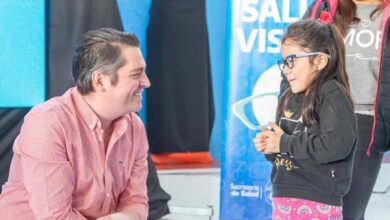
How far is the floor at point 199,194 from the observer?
3646 millimetres

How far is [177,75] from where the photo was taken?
5316 millimetres

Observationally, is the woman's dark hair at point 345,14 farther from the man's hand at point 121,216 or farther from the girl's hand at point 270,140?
the man's hand at point 121,216

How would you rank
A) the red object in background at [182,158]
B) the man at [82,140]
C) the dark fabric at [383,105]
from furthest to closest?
the red object in background at [182,158] → the dark fabric at [383,105] → the man at [82,140]

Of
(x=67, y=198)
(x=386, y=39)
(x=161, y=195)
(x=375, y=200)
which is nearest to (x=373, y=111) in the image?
(x=386, y=39)

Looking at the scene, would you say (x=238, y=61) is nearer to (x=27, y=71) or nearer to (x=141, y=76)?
(x=27, y=71)

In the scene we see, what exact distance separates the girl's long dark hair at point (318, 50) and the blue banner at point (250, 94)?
111 cm

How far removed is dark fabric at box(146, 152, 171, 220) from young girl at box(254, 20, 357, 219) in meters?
1.64

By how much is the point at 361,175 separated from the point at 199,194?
7.57 feet

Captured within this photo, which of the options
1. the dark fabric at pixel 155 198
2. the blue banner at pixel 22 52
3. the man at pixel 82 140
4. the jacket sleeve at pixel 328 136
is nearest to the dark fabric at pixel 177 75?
the dark fabric at pixel 155 198

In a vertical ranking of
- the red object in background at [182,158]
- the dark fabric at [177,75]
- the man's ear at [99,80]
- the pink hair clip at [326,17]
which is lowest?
the red object in background at [182,158]

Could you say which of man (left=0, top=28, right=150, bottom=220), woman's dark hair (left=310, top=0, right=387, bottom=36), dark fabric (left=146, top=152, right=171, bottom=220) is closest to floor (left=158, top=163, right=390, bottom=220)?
dark fabric (left=146, top=152, right=171, bottom=220)

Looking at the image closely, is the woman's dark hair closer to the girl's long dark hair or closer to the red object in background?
the girl's long dark hair

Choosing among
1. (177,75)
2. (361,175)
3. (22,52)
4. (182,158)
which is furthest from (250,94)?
(182,158)

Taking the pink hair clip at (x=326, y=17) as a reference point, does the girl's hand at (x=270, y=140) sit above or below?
below
